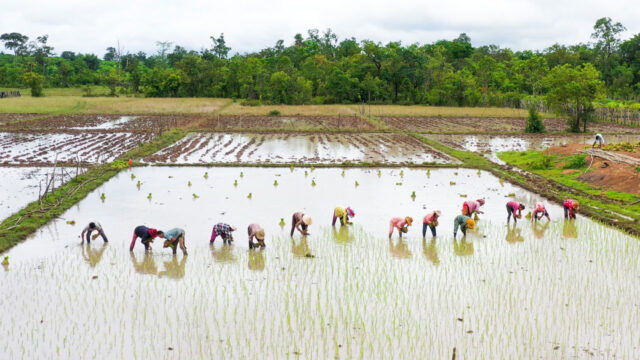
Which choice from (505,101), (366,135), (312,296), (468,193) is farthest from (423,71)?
(312,296)

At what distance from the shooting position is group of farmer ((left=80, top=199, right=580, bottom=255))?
11867 mm

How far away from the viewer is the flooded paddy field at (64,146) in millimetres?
24797

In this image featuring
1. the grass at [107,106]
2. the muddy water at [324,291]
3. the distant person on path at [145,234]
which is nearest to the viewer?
the muddy water at [324,291]

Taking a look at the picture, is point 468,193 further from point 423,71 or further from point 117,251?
point 423,71

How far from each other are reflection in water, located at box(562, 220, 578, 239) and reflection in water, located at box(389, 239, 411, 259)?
424 cm

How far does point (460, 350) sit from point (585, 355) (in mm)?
1795

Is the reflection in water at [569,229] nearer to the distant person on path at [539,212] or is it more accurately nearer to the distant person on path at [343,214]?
the distant person on path at [539,212]

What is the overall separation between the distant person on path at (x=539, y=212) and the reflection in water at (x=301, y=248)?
6.30 m

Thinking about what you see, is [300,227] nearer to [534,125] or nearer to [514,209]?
[514,209]

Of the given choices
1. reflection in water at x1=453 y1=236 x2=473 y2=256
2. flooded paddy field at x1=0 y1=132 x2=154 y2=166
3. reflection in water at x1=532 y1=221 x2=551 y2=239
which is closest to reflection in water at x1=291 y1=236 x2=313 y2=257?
reflection in water at x1=453 y1=236 x2=473 y2=256

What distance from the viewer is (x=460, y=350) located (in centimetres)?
806

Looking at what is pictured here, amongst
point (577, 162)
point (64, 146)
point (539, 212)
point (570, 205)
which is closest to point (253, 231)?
point (539, 212)

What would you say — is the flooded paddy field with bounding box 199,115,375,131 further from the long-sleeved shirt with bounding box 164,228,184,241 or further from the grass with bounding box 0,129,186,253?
the long-sleeved shirt with bounding box 164,228,184,241

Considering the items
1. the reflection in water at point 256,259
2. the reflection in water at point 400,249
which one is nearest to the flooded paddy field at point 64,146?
the reflection in water at point 256,259
